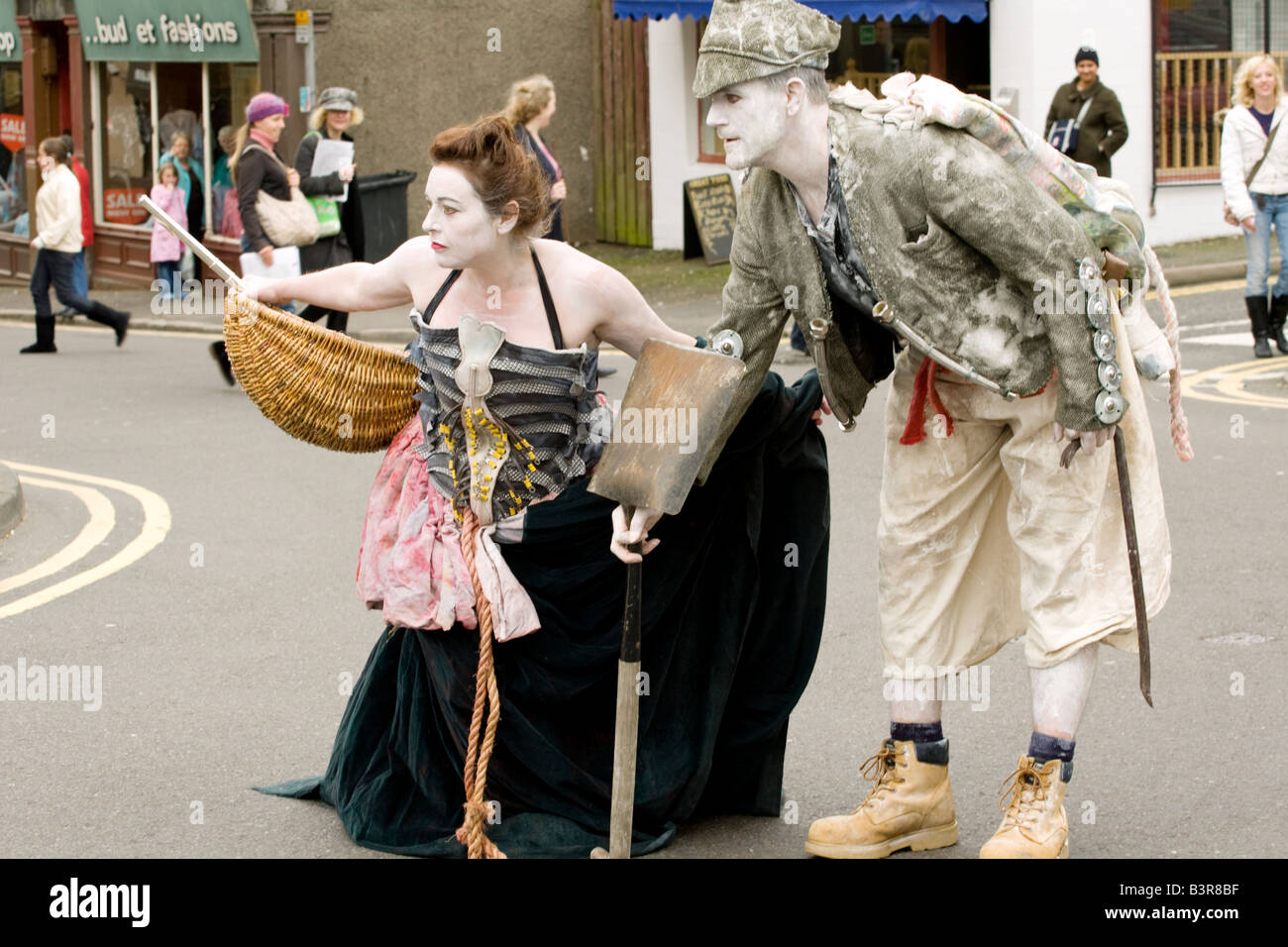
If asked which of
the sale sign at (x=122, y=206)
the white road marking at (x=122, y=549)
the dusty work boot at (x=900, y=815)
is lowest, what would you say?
the dusty work boot at (x=900, y=815)

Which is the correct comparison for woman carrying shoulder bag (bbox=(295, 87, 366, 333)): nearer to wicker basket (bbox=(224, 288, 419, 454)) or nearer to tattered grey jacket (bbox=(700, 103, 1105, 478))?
wicker basket (bbox=(224, 288, 419, 454))

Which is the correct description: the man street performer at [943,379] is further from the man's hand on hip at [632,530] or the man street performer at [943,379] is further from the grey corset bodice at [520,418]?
the grey corset bodice at [520,418]

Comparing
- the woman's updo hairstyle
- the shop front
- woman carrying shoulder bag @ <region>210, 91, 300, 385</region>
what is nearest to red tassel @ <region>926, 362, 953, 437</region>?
the woman's updo hairstyle

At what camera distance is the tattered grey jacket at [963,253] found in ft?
12.1

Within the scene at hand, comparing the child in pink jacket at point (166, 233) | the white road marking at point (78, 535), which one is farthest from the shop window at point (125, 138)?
the white road marking at point (78, 535)

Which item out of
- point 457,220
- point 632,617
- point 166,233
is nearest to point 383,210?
point 166,233

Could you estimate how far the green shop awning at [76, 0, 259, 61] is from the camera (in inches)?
727

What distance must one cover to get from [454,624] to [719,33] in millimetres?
1462

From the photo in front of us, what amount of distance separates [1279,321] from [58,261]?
8.97 metres

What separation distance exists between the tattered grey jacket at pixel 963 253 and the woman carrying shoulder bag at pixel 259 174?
7.57 meters

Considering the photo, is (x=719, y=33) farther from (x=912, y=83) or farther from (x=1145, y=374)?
(x=1145, y=374)

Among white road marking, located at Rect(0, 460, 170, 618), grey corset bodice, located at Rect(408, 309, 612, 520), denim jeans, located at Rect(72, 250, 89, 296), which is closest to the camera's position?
grey corset bodice, located at Rect(408, 309, 612, 520)

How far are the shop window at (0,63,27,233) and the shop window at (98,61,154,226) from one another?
48.1 inches

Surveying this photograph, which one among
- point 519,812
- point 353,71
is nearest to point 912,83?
point 519,812
